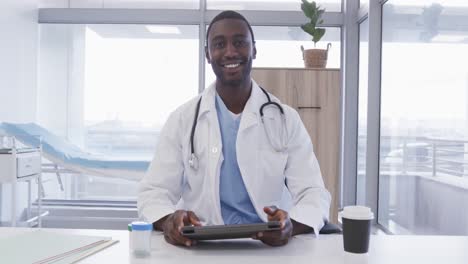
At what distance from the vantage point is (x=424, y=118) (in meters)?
2.68

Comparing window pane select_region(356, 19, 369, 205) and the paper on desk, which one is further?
window pane select_region(356, 19, 369, 205)

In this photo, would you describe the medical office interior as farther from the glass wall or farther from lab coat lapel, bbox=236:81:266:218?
lab coat lapel, bbox=236:81:266:218

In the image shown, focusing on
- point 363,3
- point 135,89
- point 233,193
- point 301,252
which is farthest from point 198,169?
point 135,89

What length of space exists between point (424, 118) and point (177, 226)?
197 cm

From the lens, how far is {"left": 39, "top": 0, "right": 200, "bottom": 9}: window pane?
4.29 m

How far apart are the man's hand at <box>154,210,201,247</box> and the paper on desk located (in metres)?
0.15

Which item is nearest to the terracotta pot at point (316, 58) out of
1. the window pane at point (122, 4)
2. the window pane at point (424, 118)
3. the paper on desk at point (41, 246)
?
the window pane at point (424, 118)

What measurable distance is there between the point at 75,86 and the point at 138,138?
30.2 inches

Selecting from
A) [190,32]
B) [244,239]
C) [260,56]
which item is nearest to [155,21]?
[190,32]

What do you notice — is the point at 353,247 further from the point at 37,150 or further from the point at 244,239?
the point at 37,150

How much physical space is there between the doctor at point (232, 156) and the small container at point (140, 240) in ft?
1.09

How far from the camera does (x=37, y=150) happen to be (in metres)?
3.68

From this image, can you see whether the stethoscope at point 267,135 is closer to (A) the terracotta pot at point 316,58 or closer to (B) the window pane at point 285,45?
(A) the terracotta pot at point 316,58

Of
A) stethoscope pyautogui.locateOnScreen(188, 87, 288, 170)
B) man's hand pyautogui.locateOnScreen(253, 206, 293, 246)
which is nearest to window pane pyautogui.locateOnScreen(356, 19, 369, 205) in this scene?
stethoscope pyautogui.locateOnScreen(188, 87, 288, 170)
